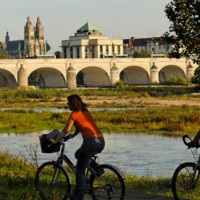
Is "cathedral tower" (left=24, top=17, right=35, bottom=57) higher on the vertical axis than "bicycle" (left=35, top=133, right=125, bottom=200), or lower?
higher

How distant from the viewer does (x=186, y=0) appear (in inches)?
611

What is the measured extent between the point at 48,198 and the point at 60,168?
559mm

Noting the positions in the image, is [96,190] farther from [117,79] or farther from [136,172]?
[117,79]

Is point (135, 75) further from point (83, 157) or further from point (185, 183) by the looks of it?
point (83, 157)

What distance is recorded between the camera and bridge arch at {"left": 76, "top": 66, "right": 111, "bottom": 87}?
344ft

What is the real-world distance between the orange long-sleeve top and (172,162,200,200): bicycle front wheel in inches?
53.7

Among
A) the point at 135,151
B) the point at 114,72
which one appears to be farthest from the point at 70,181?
the point at 114,72

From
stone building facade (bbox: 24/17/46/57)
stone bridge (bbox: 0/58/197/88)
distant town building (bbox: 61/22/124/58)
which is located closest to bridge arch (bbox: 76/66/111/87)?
stone bridge (bbox: 0/58/197/88)

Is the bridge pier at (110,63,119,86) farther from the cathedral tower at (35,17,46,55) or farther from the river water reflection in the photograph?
the cathedral tower at (35,17,46,55)

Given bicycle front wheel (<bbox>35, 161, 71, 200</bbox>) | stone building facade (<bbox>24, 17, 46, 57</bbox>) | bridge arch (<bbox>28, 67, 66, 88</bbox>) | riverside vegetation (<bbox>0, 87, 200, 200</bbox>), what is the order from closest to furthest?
1. bicycle front wheel (<bbox>35, 161, 71, 200</bbox>)
2. riverside vegetation (<bbox>0, 87, 200, 200</bbox>)
3. bridge arch (<bbox>28, 67, 66, 88</bbox>)
4. stone building facade (<bbox>24, 17, 46, 57</bbox>)

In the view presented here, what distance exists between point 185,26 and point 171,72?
4214 inches

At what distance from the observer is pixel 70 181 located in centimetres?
914

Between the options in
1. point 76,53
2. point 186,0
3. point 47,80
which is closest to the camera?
point 186,0

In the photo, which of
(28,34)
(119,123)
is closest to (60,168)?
(119,123)
